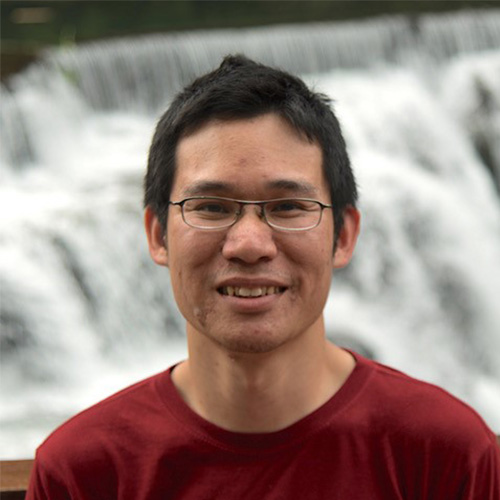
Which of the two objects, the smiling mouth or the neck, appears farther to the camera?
the neck

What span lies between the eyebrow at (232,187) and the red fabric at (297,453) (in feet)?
1.15

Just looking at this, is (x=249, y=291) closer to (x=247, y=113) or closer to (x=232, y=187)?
(x=232, y=187)

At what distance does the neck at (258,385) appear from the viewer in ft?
5.08

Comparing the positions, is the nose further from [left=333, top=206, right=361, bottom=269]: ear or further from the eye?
[left=333, top=206, right=361, bottom=269]: ear

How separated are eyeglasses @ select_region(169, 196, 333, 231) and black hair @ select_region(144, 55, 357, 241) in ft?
0.33

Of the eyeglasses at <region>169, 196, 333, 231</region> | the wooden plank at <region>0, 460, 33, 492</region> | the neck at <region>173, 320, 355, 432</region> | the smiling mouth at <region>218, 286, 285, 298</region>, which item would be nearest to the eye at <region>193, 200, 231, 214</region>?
the eyeglasses at <region>169, 196, 333, 231</region>

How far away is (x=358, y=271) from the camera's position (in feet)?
20.3

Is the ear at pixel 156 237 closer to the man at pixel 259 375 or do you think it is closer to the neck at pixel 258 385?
the man at pixel 259 375

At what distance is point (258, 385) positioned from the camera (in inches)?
61.4

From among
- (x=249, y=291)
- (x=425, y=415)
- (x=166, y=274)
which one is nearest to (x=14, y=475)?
(x=249, y=291)

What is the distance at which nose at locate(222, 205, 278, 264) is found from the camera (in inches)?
56.1

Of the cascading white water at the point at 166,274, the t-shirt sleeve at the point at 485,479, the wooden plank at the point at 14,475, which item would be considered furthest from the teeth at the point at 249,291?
the cascading white water at the point at 166,274

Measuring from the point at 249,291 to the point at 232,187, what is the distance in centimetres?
16

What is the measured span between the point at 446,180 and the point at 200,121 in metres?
5.99
